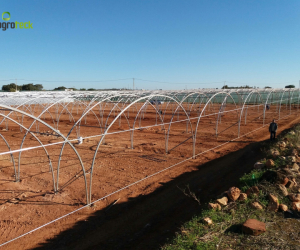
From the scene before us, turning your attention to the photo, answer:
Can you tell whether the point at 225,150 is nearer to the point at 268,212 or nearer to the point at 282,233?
the point at 268,212

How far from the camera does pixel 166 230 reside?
19.2ft

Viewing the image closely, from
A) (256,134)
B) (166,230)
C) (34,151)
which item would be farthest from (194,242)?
(256,134)

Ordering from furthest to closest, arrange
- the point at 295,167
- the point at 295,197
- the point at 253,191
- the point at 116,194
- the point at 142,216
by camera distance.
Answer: the point at 116,194 < the point at 295,167 < the point at 142,216 < the point at 253,191 < the point at 295,197

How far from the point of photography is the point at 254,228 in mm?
4758

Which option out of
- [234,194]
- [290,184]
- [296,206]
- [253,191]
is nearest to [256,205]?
[234,194]

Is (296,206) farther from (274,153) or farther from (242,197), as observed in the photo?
(274,153)

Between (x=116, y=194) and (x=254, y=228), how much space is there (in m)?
4.76

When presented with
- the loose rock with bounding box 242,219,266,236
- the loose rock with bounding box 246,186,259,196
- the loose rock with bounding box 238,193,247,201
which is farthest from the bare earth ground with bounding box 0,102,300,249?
the loose rock with bounding box 242,219,266,236

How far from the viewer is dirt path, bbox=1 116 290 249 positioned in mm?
5582

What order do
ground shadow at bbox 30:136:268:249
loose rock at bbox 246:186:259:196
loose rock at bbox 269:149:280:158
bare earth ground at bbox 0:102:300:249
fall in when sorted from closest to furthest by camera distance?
ground shadow at bbox 30:136:268:249 → bare earth ground at bbox 0:102:300:249 → loose rock at bbox 246:186:259:196 → loose rock at bbox 269:149:280:158

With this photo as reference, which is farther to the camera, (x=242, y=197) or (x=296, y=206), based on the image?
(x=242, y=197)

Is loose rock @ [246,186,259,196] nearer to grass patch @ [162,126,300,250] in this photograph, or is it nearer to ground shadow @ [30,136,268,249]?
grass patch @ [162,126,300,250]

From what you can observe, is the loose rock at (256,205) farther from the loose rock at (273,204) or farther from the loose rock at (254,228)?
the loose rock at (254,228)

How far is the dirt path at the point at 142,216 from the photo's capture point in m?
5.58
